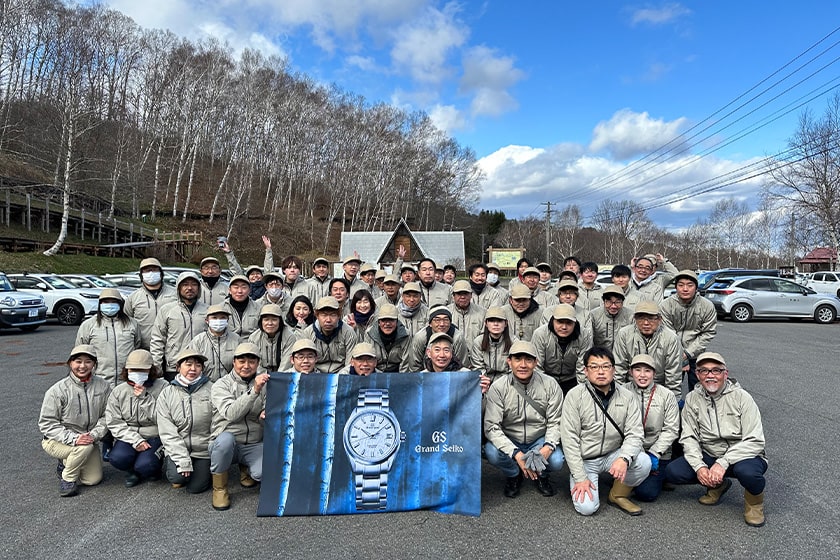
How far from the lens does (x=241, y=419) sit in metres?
4.41

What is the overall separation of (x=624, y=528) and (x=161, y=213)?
49038 millimetres

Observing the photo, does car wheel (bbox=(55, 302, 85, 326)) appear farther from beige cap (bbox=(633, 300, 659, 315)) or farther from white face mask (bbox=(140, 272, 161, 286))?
beige cap (bbox=(633, 300, 659, 315))

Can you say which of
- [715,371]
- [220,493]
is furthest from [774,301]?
[220,493]

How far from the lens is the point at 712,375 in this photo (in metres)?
4.12

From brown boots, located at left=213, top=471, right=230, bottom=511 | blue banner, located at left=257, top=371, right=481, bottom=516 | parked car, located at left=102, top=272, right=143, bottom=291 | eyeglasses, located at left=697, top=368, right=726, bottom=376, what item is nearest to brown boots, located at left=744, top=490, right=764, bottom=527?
eyeglasses, located at left=697, top=368, right=726, bottom=376

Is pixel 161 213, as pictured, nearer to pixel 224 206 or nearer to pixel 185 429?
pixel 224 206

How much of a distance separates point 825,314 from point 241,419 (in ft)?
67.5

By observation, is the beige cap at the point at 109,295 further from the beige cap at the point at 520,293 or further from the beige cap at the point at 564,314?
the beige cap at the point at 564,314

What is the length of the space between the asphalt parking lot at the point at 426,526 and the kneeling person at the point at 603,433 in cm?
27

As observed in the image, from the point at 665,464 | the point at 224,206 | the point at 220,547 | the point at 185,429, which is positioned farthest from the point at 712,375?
the point at 224,206

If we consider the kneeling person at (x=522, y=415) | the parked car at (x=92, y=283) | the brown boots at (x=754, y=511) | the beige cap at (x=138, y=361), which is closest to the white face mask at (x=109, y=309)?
the beige cap at (x=138, y=361)

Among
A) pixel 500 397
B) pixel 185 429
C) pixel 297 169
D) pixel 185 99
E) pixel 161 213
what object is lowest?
pixel 185 429

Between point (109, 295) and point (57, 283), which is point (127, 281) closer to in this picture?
point (57, 283)

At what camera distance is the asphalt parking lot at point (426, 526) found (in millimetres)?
3461
